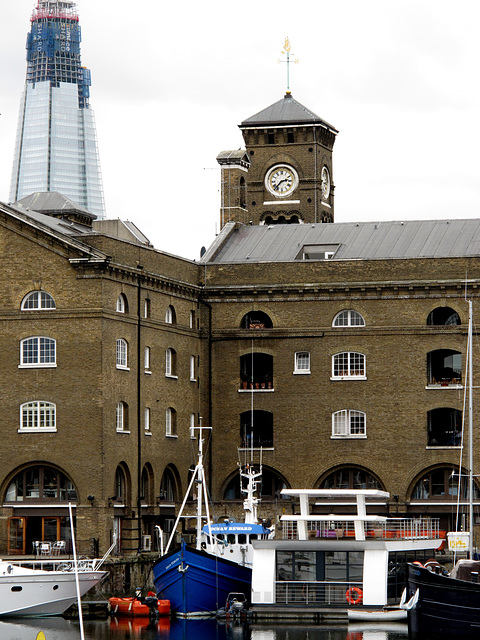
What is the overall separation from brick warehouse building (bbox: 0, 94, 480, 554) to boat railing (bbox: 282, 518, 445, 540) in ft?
4.31

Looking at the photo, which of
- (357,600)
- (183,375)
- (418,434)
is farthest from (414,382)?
(357,600)

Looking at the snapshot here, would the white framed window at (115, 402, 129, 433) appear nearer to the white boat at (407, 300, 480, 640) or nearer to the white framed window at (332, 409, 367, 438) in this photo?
the white framed window at (332, 409, 367, 438)

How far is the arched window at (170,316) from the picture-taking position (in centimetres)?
8919

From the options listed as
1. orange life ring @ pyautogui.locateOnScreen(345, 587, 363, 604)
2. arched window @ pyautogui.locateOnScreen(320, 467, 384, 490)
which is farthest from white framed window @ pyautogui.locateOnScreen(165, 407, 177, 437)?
orange life ring @ pyautogui.locateOnScreen(345, 587, 363, 604)

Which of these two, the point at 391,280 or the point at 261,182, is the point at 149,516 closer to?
the point at 391,280

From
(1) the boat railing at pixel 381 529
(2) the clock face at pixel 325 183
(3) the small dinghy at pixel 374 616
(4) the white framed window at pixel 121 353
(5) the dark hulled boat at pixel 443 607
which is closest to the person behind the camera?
(5) the dark hulled boat at pixel 443 607

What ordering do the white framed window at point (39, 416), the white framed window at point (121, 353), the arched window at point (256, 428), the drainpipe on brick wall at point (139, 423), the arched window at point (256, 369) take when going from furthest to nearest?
the arched window at point (256, 369) → the arched window at point (256, 428) → the drainpipe on brick wall at point (139, 423) → the white framed window at point (121, 353) → the white framed window at point (39, 416)

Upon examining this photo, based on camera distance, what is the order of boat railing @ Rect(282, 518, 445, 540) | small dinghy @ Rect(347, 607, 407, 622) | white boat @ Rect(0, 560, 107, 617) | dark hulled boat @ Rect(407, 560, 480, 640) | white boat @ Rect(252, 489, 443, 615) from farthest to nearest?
boat railing @ Rect(282, 518, 445, 540) → white boat @ Rect(0, 560, 107, 617) → white boat @ Rect(252, 489, 443, 615) → small dinghy @ Rect(347, 607, 407, 622) → dark hulled boat @ Rect(407, 560, 480, 640)

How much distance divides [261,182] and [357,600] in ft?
174

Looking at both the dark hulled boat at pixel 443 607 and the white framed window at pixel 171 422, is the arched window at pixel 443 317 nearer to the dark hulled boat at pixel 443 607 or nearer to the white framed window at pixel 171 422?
the white framed window at pixel 171 422

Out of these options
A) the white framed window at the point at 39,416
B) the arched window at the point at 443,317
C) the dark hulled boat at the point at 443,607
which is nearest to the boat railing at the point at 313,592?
the dark hulled boat at the point at 443,607

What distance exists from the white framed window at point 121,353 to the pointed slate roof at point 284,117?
41.1 meters

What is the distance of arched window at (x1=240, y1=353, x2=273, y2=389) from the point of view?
92.6 meters

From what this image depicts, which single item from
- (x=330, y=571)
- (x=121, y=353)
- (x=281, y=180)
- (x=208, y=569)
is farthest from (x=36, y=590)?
(x=281, y=180)
